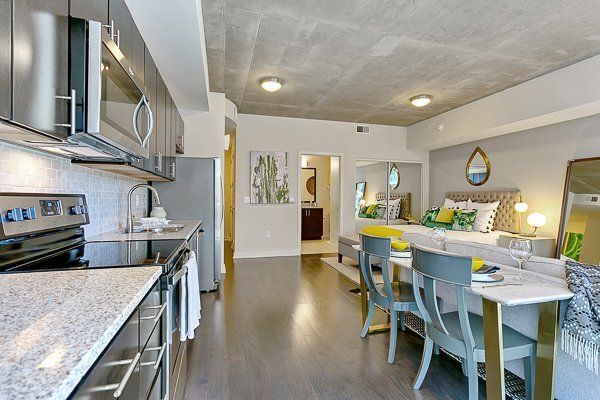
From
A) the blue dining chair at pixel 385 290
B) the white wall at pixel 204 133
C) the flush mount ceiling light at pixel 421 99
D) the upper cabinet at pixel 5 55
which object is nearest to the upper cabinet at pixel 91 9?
the upper cabinet at pixel 5 55

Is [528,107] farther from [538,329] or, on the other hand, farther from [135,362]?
[135,362]

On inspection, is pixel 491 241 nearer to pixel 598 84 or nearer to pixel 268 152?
pixel 598 84

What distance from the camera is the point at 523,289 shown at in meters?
1.55

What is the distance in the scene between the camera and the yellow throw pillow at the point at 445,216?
5.63 metres

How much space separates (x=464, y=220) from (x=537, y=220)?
1.04 meters

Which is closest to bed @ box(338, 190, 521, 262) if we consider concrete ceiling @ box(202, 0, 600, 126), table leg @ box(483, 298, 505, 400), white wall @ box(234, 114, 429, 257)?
white wall @ box(234, 114, 429, 257)

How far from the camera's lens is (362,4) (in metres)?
2.60

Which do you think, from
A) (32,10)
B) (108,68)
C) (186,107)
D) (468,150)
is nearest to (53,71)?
(32,10)

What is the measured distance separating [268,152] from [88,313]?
5.47m

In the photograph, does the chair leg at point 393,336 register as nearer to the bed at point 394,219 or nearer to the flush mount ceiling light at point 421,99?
→ the flush mount ceiling light at point 421,99

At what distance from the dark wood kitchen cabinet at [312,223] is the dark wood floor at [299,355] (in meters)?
4.42

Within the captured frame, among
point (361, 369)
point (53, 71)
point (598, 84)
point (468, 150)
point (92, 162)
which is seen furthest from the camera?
point (468, 150)

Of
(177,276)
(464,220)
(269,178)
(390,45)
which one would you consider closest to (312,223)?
(269,178)

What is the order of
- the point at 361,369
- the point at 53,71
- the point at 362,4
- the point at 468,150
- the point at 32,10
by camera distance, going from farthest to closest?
the point at 468,150
the point at 362,4
the point at 361,369
the point at 53,71
the point at 32,10
